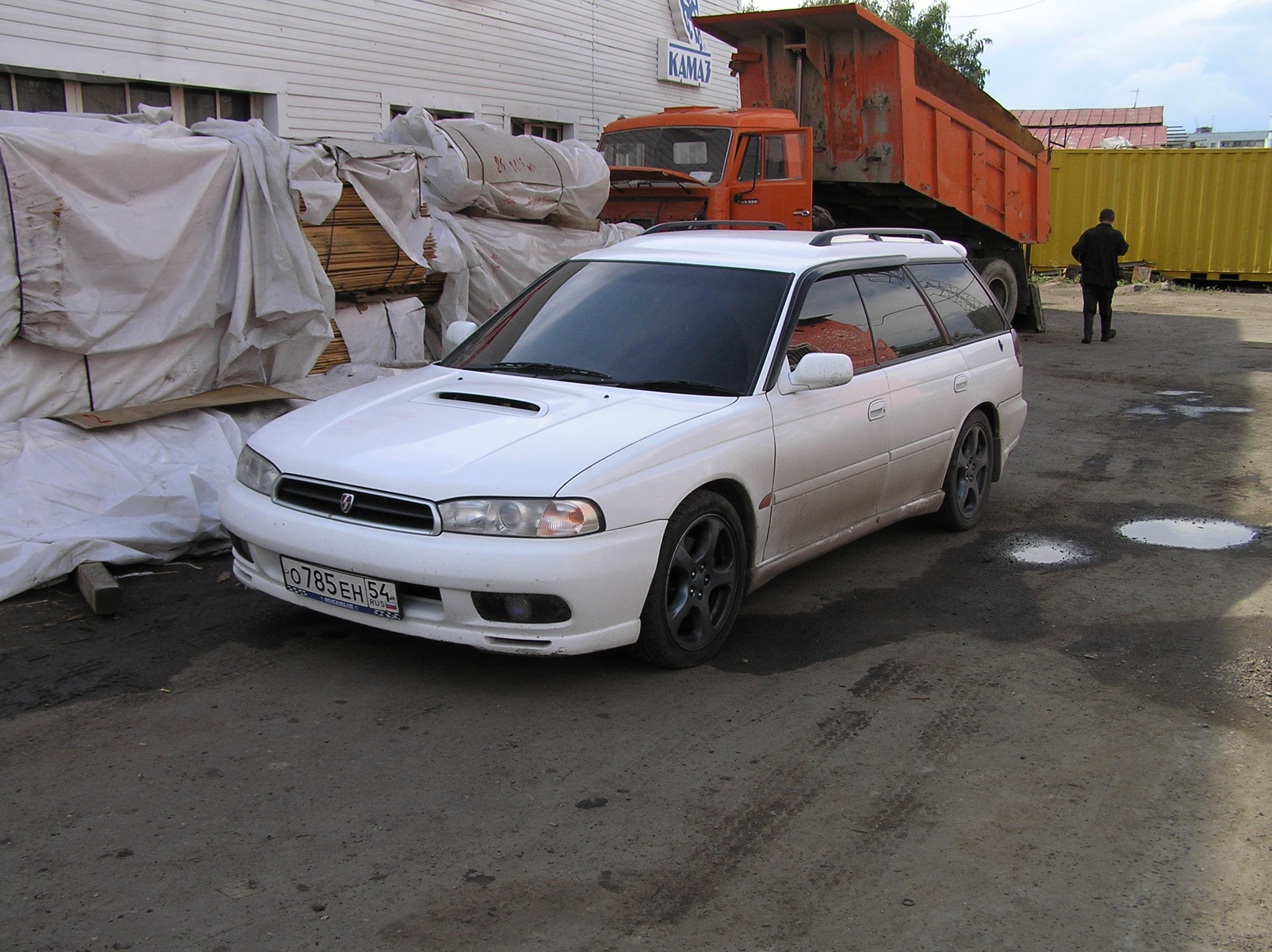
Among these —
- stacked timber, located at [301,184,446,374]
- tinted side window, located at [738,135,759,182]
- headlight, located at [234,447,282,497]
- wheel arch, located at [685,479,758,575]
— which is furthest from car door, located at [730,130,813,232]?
headlight, located at [234,447,282,497]

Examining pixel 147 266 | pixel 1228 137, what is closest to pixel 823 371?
pixel 147 266

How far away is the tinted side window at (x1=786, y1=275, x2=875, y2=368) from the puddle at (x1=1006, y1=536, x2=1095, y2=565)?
1522 mm

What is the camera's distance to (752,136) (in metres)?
12.5

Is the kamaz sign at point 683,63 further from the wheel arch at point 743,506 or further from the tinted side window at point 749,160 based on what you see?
the wheel arch at point 743,506

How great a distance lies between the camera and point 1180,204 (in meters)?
24.0

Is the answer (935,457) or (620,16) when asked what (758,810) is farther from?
(620,16)

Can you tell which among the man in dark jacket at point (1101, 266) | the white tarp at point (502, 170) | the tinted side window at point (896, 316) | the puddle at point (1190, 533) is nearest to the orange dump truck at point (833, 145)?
the man in dark jacket at point (1101, 266)

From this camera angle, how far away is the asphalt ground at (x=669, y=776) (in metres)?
2.89

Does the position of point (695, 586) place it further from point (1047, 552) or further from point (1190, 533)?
point (1190, 533)

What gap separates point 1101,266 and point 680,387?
12.7 meters

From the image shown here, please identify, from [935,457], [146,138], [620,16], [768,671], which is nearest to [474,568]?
[768,671]

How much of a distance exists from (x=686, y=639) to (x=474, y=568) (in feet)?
3.36

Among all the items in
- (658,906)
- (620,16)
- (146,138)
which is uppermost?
(620,16)

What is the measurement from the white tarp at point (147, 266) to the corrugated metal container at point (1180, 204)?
64.0 feet
